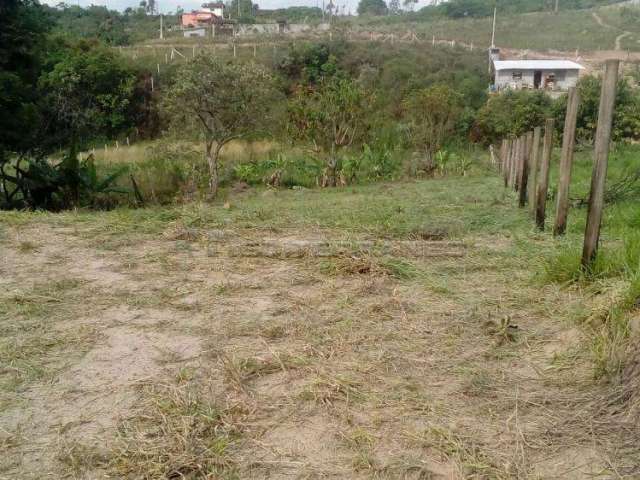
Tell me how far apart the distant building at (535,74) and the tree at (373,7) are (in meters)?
62.2

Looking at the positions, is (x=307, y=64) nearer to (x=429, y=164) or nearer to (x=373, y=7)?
(x=429, y=164)

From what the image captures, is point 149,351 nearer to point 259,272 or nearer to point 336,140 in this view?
point 259,272

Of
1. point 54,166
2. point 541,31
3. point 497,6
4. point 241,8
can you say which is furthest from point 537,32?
point 54,166

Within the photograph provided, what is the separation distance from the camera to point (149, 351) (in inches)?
117

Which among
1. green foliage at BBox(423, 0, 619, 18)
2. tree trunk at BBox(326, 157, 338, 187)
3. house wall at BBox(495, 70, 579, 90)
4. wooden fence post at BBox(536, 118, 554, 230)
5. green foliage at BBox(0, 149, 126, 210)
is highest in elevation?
green foliage at BBox(423, 0, 619, 18)

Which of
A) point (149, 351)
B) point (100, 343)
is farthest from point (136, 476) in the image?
point (100, 343)

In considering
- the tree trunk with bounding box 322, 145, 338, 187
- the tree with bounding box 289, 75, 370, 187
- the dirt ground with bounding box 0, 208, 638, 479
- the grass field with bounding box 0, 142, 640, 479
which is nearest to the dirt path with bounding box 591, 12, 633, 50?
the tree with bounding box 289, 75, 370, 187

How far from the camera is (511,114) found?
76.5 feet

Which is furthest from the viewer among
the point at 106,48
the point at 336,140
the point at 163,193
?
the point at 106,48

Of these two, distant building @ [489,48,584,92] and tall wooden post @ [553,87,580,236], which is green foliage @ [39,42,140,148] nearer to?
distant building @ [489,48,584,92]

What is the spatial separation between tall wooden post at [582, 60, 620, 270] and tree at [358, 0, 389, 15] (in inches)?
3755

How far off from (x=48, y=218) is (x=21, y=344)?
3459 millimetres

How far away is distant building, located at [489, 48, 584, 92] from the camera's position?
34312mm

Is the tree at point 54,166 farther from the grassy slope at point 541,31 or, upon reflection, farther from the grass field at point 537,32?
the grassy slope at point 541,31
